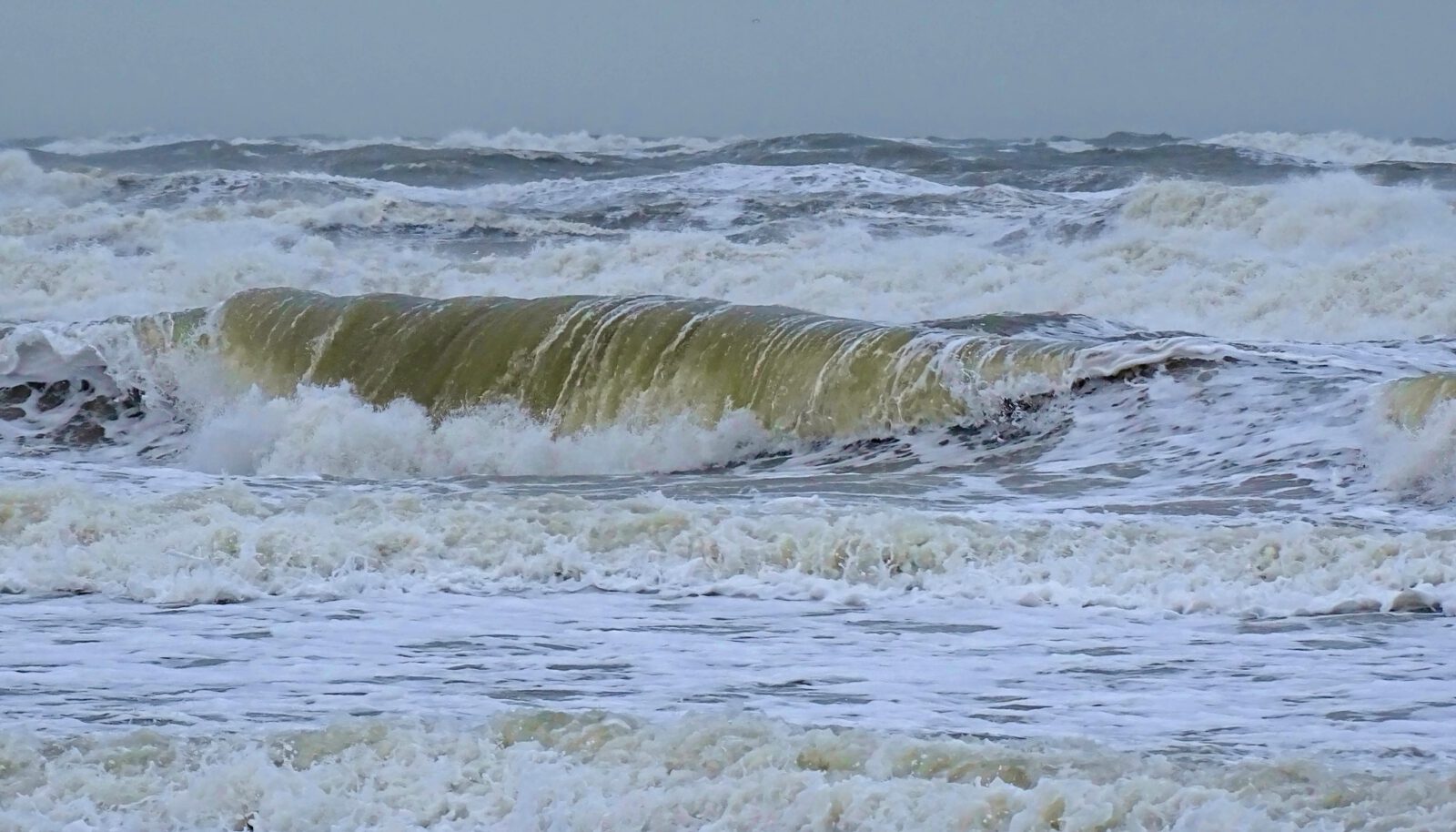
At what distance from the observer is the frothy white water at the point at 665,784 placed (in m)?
4.24

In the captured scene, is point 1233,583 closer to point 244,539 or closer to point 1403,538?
point 1403,538

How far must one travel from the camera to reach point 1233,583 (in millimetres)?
6902

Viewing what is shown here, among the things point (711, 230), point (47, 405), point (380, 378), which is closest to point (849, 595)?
point (380, 378)

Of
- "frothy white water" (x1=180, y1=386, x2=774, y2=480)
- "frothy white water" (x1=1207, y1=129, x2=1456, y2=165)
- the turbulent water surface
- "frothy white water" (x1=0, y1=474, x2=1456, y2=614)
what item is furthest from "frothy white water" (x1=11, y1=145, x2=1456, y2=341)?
"frothy white water" (x1=1207, y1=129, x2=1456, y2=165)

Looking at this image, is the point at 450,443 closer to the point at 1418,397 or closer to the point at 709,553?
the point at 709,553

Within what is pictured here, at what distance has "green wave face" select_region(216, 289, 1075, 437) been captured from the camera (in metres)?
11.0

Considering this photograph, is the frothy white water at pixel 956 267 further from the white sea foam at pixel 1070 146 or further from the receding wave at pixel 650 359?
the white sea foam at pixel 1070 146

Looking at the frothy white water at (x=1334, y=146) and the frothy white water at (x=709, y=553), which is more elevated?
the frothy white water at (x=1334, y=146)

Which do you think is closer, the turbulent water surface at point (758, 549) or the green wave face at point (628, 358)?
the turbulent water surface at point (758, 549)

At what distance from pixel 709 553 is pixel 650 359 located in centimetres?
447

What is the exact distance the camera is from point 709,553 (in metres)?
7.54

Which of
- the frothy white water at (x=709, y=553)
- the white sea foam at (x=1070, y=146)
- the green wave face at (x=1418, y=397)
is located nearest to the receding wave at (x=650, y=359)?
the green wave face at (x=1418, y=397)

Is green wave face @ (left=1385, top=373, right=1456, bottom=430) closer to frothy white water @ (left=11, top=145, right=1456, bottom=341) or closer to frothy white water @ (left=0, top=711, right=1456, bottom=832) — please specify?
frothy white water @ (left=0, top=711, right=1456, bottom=832)

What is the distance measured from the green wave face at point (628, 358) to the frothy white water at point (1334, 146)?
69.9 ft
